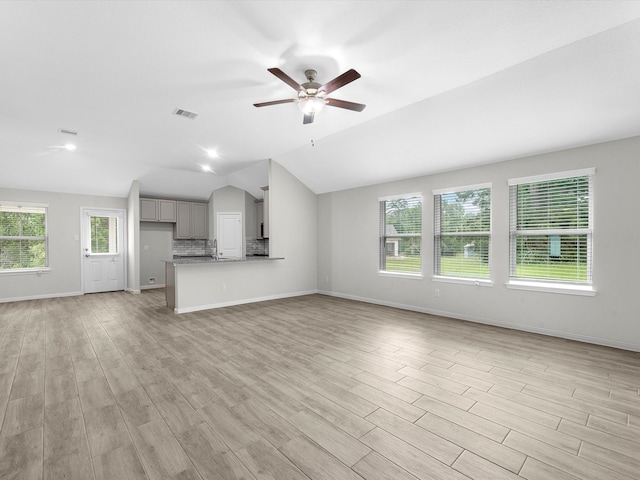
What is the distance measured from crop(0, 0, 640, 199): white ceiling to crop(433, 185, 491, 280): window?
1.66 feet

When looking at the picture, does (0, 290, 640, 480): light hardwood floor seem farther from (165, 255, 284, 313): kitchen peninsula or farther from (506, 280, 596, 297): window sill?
(165, 255, 284, 313): kitchen peninsula

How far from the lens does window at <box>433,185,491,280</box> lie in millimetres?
4574

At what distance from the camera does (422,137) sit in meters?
4.30

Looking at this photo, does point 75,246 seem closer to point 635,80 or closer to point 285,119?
point 285,119

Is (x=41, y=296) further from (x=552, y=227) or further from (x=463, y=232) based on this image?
(x=552, y=227)

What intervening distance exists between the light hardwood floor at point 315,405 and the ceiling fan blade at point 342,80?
257 centimetres

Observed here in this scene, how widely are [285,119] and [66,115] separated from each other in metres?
2.74

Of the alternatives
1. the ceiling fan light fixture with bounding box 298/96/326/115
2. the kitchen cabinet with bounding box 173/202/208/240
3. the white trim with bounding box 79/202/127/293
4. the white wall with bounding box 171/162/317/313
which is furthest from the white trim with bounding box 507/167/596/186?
the white trim with bounding box 79/202/127/293

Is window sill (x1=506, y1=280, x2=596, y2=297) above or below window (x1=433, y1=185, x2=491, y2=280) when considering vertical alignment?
below

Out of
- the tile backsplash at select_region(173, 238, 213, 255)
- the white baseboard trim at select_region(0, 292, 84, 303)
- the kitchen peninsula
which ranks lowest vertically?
the white baseboard trim at select_region(0, 292, 84, 303)

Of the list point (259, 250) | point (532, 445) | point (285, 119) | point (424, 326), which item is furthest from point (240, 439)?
point (259, 250)

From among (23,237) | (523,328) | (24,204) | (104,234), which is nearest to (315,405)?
(523,328)

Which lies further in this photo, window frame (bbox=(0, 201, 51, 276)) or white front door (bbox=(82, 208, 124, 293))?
white front door (bbox=(82, 208, 124, 293))

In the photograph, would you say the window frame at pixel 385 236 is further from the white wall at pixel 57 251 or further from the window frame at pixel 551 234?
the white wall at pixel 57 251
